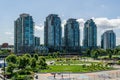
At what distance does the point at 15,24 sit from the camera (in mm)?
180750

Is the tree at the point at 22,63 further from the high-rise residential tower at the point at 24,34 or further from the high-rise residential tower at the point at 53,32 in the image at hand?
the high-rise residential tower at the point at 53,32

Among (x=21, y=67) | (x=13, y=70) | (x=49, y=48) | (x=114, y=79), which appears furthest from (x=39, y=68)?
(x=49, y=48)

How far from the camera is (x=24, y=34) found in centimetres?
17212

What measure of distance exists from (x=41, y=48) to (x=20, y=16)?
23288 millimetres

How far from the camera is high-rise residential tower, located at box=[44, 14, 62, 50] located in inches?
7466

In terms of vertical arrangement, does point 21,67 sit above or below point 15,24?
below

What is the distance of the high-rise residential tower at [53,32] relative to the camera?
18962 cm

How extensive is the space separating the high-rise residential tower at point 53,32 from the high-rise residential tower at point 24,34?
52.8 feet

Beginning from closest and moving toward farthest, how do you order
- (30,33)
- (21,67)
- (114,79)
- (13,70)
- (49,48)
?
(114,79), (13,70), (21,67), (30,33), (49,48)

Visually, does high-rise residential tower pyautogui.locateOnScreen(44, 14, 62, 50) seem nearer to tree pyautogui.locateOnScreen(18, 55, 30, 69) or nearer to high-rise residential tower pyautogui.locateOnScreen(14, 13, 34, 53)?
high-rise residential tower pyautogui.locateOnScreen(14, 13, 34, 53)

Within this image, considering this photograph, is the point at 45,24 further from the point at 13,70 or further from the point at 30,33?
the point at 13,70

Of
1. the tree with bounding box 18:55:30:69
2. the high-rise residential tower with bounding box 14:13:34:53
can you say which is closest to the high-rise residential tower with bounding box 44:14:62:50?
the high-rise residential tower with bounding box 14:13:34:53

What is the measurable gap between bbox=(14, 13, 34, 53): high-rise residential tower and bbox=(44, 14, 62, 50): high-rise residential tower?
16.1m

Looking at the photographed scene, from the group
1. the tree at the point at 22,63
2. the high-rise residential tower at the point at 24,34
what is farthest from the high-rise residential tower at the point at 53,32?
the tree at the point at 22,63
